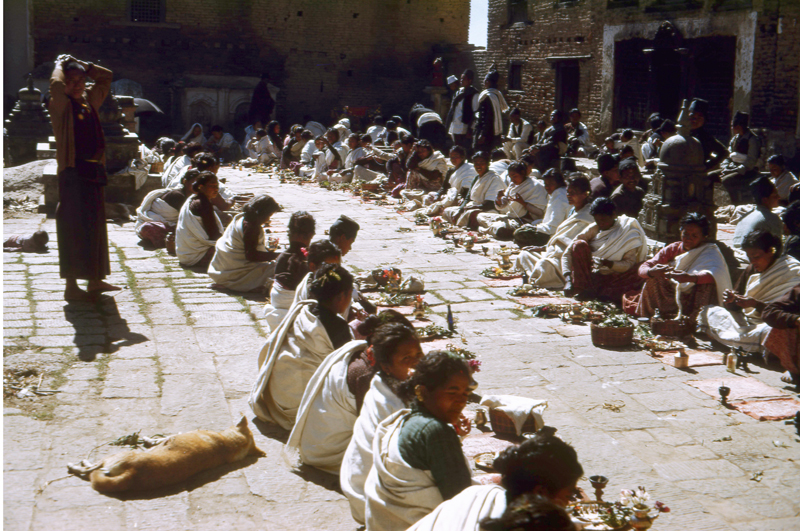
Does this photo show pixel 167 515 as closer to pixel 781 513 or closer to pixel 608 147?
pixel 781 513

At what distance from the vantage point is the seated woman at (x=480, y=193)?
11.1 m

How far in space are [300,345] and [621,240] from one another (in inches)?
156

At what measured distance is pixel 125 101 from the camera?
14836 millimetres

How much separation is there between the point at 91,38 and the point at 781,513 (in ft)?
82.2

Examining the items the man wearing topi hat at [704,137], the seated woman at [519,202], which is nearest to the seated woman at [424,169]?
the seated woman at [519,202]

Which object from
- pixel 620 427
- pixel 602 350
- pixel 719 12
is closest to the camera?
pixel 620 427

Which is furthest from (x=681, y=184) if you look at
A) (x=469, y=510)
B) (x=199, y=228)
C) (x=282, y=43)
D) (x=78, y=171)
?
(x=282, y=43)

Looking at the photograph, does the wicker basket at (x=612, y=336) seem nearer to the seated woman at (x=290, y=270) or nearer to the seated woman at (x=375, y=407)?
the seated woman at (x=290, y=270)

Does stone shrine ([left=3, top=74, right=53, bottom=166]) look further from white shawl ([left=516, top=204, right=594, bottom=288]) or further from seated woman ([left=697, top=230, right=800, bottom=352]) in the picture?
seated woman ([left=697, top=230, right=800, bottom=352])

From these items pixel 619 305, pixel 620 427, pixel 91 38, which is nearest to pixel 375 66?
pixel 91 38

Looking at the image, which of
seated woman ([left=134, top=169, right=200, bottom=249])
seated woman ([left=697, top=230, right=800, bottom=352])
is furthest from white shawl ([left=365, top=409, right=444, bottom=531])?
seated woman ([left=134, top=169, right=200, bottom=249])

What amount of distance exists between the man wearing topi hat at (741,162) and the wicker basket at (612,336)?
6.87 m

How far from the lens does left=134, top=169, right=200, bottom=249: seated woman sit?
31.6 ft

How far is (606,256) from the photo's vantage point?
7.58m
